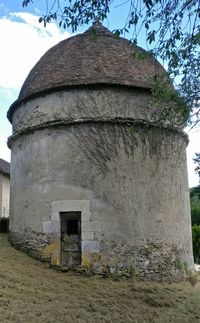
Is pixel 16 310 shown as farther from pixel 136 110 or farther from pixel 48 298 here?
pixel 136 110

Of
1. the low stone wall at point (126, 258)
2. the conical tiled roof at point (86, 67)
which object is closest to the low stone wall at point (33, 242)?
the low stone wall at point (126, 258)

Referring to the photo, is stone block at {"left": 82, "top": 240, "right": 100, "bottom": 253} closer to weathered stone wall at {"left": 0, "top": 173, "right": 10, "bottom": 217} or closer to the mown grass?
the mown grass

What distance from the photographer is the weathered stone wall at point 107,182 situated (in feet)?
34.5

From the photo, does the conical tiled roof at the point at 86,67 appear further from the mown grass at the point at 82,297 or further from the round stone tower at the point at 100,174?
the mown grass at the point at 82,297

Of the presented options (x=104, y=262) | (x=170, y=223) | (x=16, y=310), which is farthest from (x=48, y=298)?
(x=170, y=223)

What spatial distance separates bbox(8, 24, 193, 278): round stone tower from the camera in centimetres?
1056

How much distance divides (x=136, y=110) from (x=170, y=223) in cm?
335

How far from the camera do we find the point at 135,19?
6.38 metres

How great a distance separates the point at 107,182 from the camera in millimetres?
10727

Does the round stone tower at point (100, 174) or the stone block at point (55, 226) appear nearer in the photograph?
the round stone tower at point (100, 174)

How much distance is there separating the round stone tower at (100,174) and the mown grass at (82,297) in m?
0.58

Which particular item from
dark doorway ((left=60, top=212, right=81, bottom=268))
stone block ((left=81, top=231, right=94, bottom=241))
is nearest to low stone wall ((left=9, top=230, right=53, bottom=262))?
dark doorway ((left=60, top=212, right=81, bottom=268))

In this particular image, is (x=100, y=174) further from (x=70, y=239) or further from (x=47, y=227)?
(x=47, y=227)

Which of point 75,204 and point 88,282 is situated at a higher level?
point 75,204
